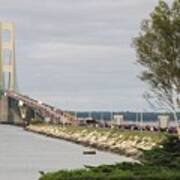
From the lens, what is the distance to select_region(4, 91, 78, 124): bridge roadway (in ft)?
468

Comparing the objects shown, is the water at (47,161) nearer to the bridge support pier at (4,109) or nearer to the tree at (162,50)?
the tree at (162,50)

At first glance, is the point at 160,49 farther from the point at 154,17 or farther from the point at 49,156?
the point at 49,156

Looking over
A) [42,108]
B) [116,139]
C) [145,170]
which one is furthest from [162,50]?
[42,108]

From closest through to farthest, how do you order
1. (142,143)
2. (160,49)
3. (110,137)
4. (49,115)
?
(160,49)
(142,143)
(110,137)
(49,115)

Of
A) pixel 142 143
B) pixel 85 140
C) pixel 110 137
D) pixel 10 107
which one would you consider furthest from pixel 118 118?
pixel 10 107

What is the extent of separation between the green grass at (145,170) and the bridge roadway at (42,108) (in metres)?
115

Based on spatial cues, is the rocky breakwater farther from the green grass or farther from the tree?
the green grass

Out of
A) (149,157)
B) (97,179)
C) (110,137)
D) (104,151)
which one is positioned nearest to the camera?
(97,179)

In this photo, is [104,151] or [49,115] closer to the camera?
[104,151]

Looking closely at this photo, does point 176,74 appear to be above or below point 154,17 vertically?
below

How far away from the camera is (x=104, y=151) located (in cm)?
6706

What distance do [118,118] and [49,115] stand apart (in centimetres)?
4780

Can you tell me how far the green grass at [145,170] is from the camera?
1939cm

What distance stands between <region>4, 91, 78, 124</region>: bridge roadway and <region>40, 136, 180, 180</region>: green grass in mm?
115070
